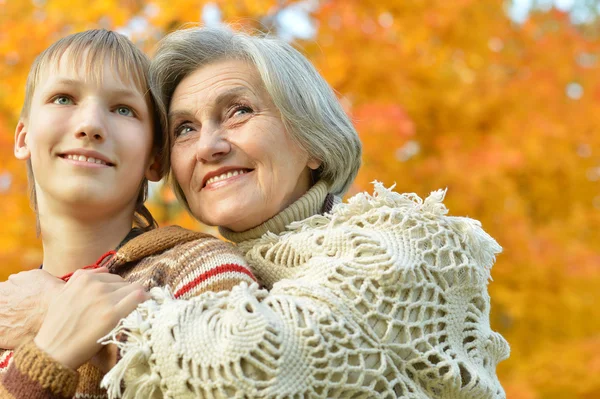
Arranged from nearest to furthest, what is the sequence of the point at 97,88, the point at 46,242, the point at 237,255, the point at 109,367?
the point at 109,367 < the point at 237,255 < the point at 97,88 < the point at 46,242

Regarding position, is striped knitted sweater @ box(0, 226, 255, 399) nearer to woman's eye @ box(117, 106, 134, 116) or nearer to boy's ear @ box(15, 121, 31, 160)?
woman's eye @ box(117, 106, 134, 116)

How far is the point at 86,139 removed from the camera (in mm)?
2088

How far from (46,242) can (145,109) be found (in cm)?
50

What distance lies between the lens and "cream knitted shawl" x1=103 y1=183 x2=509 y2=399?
1542mm

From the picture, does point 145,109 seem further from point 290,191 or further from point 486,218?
point 486,218

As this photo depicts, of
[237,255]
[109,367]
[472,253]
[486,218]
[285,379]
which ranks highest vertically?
[486,218]

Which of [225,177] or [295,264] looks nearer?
[295,264]

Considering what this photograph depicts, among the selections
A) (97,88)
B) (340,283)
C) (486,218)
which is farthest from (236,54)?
(486,218)

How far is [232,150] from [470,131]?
300cm

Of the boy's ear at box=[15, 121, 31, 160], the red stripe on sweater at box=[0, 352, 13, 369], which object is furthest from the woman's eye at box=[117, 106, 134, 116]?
the red stripe on sweater at box=[0, 352, 13, 369]

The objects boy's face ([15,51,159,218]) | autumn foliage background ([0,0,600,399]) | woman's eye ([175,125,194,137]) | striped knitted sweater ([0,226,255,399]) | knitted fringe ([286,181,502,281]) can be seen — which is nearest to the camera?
striped knitted sweater ([0,226,255,399])

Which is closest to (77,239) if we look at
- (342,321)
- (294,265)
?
(294,265)

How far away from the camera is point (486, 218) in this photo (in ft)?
15.2

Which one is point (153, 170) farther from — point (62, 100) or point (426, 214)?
point (426, 214)
